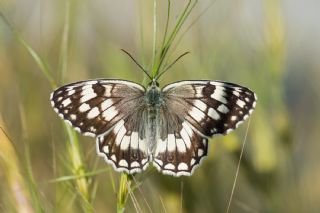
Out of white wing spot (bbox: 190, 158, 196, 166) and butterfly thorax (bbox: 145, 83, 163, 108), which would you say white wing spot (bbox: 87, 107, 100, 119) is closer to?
butterfly thorax (bbox: 145, 83, 163, 108)

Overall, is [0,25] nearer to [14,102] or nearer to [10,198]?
[10,198]

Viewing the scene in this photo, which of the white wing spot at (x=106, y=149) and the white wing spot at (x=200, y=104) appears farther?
the white wing spot at (x=200, y=104)

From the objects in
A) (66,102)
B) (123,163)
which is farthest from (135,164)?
(66,102)

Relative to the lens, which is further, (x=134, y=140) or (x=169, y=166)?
(x=134, y=140)

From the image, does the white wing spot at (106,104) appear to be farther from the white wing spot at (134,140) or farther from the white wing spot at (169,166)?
the white wing spot at (169,166)

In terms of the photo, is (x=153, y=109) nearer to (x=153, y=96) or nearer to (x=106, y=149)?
(x=153, y=96)

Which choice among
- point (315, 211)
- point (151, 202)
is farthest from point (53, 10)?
point (315, 211)

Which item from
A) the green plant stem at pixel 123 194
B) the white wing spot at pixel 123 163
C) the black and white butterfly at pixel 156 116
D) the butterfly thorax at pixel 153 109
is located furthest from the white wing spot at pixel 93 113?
the green plant stem at pixel 123 194
